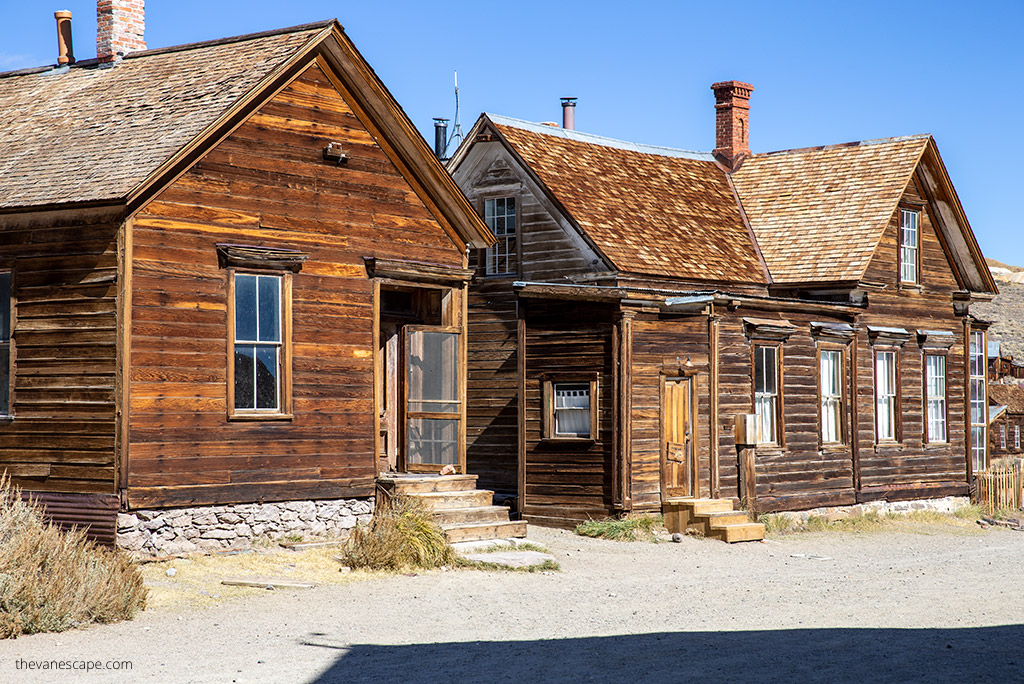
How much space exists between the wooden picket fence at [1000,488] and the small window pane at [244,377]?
61.0 ft

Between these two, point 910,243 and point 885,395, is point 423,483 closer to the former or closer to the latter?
point 885,395

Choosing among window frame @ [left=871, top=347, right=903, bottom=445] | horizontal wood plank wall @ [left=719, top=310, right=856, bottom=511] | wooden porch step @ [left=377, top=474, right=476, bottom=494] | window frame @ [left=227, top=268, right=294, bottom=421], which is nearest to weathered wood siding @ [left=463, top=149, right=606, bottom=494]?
horizontal wood plank wall @ [left=719, top=310, right=856, bottom=511]

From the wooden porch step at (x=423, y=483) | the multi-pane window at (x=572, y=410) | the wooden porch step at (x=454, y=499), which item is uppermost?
the multi-pane window at (x=572, y=410)

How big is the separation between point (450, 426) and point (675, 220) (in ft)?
27.9

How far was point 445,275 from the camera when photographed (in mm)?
18359

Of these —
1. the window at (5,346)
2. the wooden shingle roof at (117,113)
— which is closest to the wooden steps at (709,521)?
the wooden shingle roof at (117,113)

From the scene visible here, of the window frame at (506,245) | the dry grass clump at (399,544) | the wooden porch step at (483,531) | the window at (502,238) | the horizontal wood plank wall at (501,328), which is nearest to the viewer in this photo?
the dry grass clump at (399,544)

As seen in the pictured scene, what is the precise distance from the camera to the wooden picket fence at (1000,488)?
2864 cm

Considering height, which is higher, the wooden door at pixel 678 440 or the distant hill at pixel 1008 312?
the distant hill at pixel 1008 312

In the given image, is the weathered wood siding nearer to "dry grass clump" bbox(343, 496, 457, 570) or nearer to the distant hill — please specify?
"dry grass clump" bbox(343, 496, 457, 570)

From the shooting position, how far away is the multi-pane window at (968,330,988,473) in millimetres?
29578

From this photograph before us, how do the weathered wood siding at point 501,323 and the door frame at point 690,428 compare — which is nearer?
the door frame at point 690,428

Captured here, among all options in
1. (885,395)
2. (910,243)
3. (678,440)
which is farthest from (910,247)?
(678,440)

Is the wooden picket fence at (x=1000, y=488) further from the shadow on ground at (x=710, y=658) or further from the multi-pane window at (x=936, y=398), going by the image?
the shadow on ground at (x=710, y=658)
